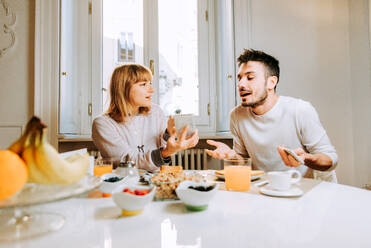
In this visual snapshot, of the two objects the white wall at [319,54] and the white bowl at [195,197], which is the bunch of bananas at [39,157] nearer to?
the white bowl at [195,197]

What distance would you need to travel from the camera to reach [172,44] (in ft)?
8.84

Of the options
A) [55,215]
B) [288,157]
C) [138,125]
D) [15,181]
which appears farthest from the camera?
[138,125]

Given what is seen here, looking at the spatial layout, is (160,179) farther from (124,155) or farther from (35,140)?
(124,155)

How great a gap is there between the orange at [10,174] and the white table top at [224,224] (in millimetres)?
113

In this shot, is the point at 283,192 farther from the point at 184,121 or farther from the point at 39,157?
the point at 39,157

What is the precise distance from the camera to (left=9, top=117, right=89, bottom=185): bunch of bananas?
47 cm

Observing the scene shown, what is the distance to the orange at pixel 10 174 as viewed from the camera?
434mm

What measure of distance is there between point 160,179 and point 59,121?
1.93 m

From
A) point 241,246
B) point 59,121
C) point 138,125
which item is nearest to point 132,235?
point 241,246

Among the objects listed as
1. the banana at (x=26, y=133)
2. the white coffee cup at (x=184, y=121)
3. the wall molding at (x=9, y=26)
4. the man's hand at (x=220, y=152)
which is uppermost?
the wall molding at (x=9, y=26)

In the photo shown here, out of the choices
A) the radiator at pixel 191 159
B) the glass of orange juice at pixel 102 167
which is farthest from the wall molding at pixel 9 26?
the glass of orange juice at pixel 102 167

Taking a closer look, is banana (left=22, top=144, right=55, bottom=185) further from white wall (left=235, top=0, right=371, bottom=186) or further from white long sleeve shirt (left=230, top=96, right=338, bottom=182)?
white wall (left=235, top=0, right=371, bottom=186)

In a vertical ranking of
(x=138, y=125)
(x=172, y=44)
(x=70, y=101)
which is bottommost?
(x=138, y=125)

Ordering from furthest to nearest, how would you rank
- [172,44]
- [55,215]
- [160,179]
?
[172,44], [160,179], [55,215]
